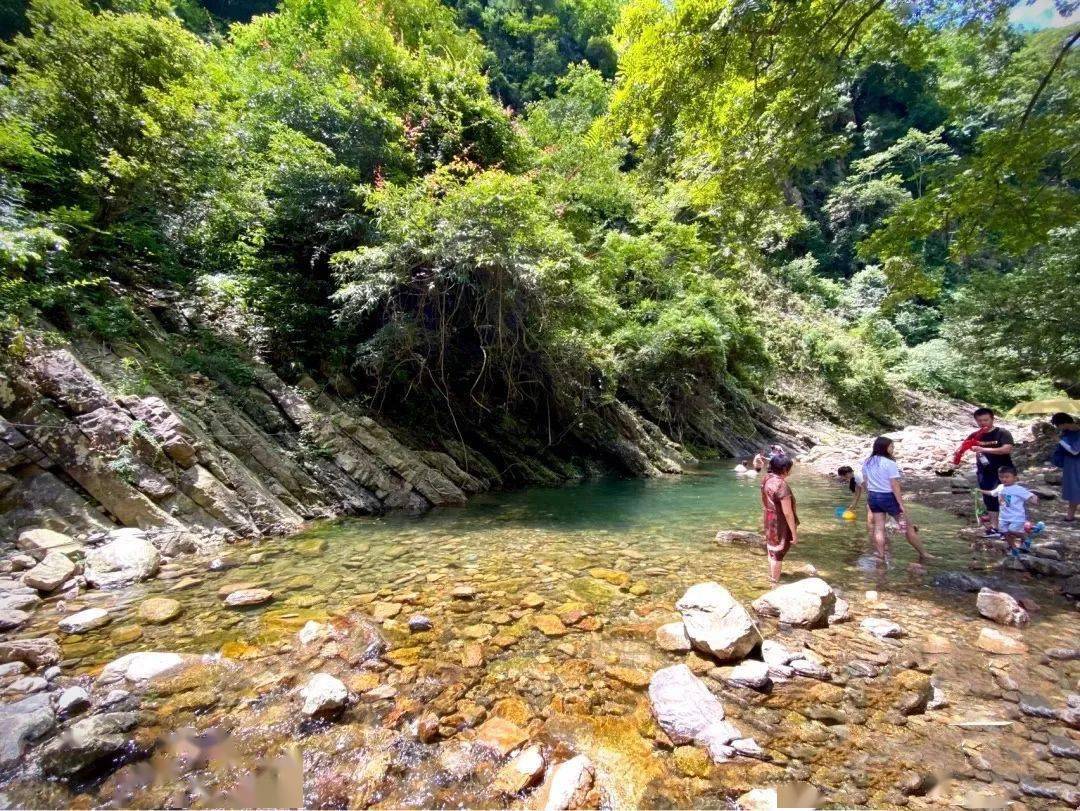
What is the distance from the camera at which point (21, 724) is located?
2.47 m

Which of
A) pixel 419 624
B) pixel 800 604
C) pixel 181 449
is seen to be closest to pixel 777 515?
pixel 800 604

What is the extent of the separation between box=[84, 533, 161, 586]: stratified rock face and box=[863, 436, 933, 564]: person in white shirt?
28.5 feet

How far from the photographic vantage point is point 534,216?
935 centimetres

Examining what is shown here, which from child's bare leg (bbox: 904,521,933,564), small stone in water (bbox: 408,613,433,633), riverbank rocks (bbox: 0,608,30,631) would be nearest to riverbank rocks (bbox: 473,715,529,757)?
small stone in water (bbox: 408,613,433,633)

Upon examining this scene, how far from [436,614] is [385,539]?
2.84 meters

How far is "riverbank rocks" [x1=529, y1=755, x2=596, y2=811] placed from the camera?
2258 mm

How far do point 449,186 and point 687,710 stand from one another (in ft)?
33.2

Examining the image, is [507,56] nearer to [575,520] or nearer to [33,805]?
[575,520]

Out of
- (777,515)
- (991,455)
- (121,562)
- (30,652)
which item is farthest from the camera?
(991,455)

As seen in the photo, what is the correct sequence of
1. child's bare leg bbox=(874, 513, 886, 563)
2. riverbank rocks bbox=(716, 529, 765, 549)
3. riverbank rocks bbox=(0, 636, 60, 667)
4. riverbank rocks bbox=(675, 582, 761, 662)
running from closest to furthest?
riverbank rocks bbox=(0, 636, 60, 667) → riverbank rocks bbox=(675, 582, 761, 662) → child's bare leg bbox=(874, 513, 886, 563) → riverbank rocks bbox=(716, 529, 765, 549)

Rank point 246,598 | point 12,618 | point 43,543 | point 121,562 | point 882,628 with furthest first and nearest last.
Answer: point 121,562
point 43,543
point 246,598
point 882,628
point 12,618

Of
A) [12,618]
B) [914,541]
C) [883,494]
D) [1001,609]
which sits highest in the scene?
[883,494]

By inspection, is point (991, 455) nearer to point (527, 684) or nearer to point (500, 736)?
point (527, 684)

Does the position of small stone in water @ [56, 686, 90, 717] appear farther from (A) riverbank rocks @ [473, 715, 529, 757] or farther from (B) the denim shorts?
(B) the denim shorts
